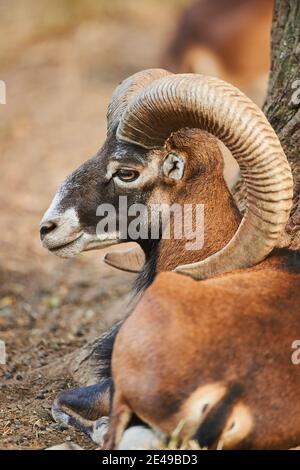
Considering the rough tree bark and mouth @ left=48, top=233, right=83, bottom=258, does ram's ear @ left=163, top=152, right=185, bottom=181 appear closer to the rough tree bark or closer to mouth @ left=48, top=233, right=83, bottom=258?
mouth @ left=48, top=233, right=83, bottom=258

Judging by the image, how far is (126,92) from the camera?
24.2 feet

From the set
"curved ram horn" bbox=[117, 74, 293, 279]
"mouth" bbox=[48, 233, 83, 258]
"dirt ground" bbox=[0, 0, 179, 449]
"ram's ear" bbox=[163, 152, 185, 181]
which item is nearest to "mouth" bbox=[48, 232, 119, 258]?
"mouth" bbox=[48, 233, 83, 258]

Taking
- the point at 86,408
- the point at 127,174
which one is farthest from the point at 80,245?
the point at 86,408

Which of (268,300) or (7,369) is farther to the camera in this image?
(7,369)

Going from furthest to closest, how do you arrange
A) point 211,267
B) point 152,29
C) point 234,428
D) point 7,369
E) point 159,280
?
point 152,29 < point 7,369 < point 211,267 < point 159,280 < point 234,428

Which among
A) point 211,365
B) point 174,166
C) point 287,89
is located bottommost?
point 211,365

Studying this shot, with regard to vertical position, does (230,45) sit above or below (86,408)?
above

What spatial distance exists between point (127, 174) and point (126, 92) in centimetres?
66

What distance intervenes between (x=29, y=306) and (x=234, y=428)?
5824mm

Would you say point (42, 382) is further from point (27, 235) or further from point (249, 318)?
point (27, 235)

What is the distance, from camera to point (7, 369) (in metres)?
8.73

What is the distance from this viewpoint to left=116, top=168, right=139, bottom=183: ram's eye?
7148 mm

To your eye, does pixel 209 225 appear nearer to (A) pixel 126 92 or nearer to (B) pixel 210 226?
(B) pixel 210 226

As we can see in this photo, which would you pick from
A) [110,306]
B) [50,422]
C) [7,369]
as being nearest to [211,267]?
[50,422]
